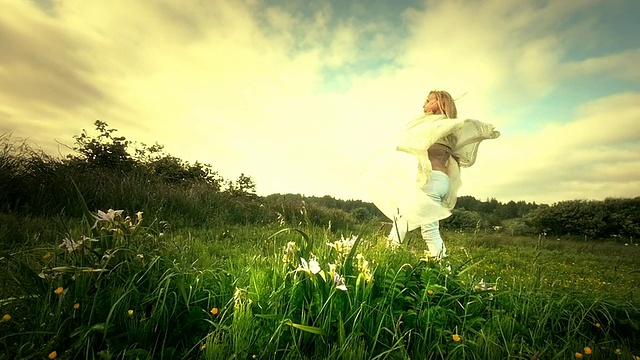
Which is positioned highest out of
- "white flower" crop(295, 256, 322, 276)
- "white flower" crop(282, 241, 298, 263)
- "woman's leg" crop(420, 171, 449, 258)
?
"woman's leg" crop(420, 171, 449, 258)

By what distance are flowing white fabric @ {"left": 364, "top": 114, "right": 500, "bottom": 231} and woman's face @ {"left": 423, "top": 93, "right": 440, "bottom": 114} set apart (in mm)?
225

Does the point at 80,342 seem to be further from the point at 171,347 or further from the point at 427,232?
the point at 427,232

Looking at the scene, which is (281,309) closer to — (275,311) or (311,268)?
(275,311)

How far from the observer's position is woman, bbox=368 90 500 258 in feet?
20.0

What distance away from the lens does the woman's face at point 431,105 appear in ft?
22.5

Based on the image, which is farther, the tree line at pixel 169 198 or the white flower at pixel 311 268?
the tree line at pixel 169 198

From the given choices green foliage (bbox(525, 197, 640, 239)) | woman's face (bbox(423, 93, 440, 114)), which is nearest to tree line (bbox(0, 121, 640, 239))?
green foliage (bbox(525, 197, 640, 239))

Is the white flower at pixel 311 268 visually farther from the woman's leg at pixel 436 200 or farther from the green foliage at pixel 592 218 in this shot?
the green foliage at pixel 592 218

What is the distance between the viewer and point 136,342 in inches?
93.9

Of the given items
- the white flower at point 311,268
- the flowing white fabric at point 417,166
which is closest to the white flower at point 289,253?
the white flower at point 311,268

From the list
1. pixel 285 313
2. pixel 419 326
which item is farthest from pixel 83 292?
pixel 419 326

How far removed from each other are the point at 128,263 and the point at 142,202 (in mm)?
6985

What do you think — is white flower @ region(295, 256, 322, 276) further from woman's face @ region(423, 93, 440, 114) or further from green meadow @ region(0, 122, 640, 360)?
woman's face @ region(423, 93, 440, 114)

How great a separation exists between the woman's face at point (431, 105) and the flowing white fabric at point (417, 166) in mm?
225
